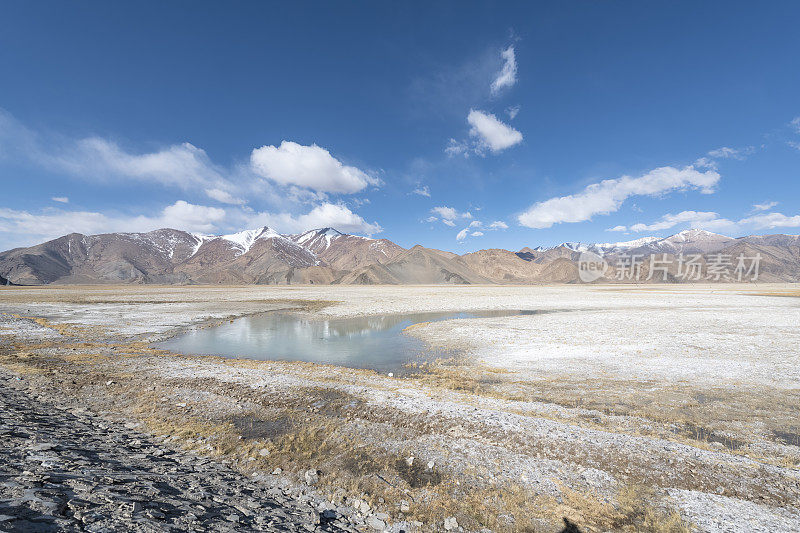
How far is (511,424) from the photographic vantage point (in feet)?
25.7

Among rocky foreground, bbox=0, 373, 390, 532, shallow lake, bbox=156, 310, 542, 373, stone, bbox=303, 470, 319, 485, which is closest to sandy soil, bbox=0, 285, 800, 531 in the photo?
stone, bbox=303, 470, 319, 485

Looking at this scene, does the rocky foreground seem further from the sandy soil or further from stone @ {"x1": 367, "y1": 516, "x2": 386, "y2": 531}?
the sandy soil

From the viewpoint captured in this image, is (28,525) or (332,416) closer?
(28,525)

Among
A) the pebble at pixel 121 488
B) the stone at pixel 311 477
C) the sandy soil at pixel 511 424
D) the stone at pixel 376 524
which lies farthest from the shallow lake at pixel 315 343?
the stone at pixel 376 524

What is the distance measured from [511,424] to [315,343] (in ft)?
48.4

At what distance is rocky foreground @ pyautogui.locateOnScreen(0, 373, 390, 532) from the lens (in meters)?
3.55

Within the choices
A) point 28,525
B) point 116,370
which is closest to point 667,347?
point 28,525

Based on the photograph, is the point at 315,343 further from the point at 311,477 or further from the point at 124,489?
the point at 124,489

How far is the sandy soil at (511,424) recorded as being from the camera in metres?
5.27

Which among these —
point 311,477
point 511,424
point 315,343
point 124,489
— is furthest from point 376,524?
point 315,343

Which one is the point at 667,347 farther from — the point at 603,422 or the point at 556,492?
the point at 556,492

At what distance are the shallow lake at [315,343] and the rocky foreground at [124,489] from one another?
28.8 ft

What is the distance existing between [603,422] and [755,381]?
8096 mm

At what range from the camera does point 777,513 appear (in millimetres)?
4910
